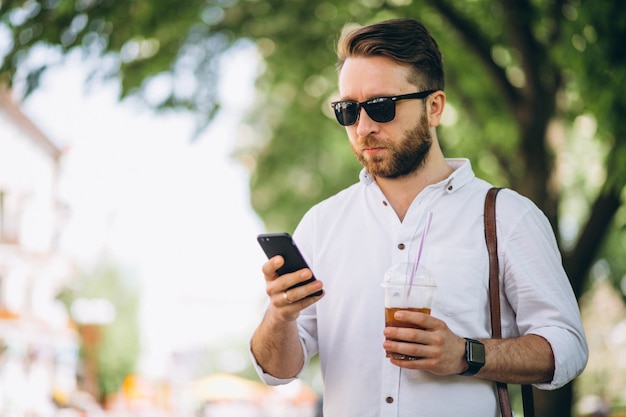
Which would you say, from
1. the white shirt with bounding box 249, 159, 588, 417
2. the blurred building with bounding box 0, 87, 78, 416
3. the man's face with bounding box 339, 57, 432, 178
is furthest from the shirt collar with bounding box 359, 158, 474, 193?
the blurred building with bounding box 0, 87, 78, 416

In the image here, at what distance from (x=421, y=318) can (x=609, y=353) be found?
124 feet

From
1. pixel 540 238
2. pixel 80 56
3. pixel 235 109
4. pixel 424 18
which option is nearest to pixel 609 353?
pixel 235 109

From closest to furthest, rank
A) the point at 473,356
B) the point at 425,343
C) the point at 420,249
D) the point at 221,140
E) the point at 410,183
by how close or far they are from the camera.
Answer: the point at 425,343 < the point at 473,356 < the point at 420,249 < the point at 410,183 < the point at 221,140

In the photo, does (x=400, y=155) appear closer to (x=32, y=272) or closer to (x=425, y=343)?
(x=425, y=343)

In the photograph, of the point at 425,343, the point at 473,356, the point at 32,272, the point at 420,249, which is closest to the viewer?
the point at 425,343

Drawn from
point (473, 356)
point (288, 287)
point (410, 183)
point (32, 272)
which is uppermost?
point (410, 183)

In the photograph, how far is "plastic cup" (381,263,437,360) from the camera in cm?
244

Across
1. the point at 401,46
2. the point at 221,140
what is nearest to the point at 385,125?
the point at 401,46

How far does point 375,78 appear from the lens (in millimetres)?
2814

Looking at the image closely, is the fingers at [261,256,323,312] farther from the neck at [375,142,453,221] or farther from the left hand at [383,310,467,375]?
the neck at [375,142,453,221]

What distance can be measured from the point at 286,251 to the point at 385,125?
592mm

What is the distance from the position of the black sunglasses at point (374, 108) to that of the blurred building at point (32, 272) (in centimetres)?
2737

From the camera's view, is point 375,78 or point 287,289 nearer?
point 287,289

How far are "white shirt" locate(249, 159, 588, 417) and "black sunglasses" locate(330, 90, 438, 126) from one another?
0.86ft
